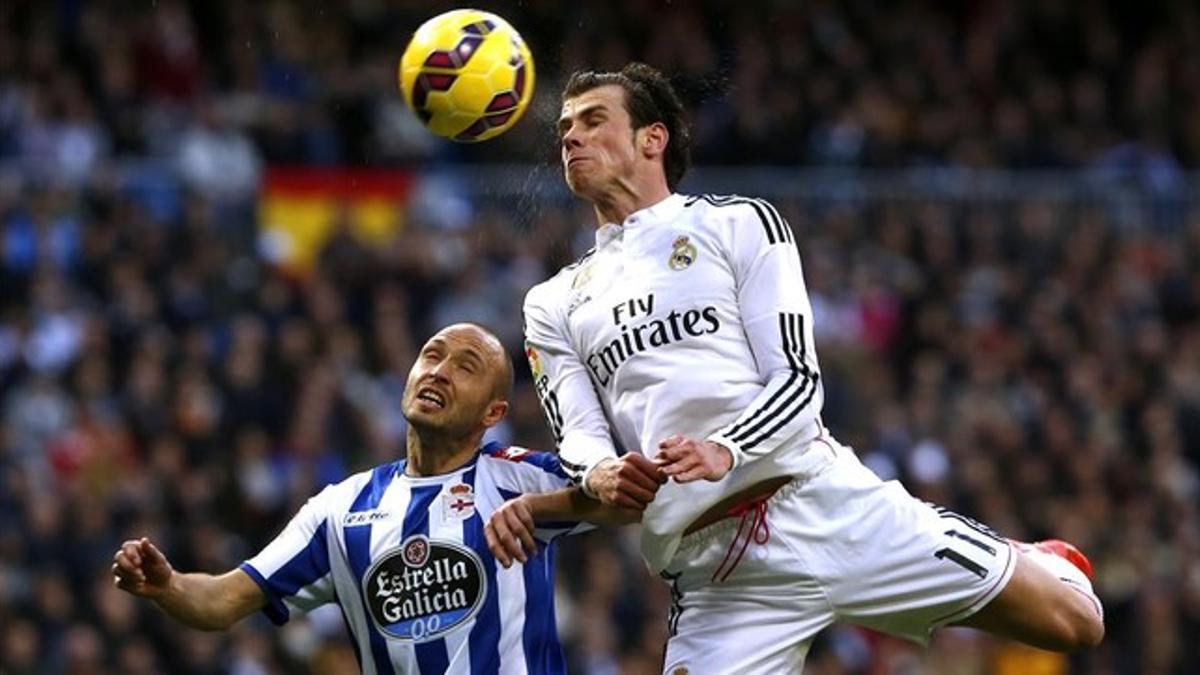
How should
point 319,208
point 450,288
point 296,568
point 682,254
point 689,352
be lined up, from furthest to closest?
point 319,208 < point 450,288 < point 296,568 < point 682,254 < point 689,352

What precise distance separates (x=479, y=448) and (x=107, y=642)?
21.5 feet

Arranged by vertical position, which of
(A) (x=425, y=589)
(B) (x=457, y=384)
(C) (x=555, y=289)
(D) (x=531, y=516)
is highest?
(C) (x=555, y=289)

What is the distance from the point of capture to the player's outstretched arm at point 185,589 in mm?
7691

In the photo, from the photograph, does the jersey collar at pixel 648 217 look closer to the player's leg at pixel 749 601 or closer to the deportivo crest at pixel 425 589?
the player's leg at pixel 749 601

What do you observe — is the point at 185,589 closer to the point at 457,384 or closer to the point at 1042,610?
the point at 457,384

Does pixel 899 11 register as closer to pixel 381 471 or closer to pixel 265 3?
pixel 265 3

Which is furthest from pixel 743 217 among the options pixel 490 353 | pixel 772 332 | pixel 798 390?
pixel 490 353

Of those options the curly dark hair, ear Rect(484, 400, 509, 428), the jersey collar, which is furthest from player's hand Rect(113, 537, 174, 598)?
the curly dark hair

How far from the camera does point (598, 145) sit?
805cm

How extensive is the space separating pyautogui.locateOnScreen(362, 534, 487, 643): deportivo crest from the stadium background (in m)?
5.26

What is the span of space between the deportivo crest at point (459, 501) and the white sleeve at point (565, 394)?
0.36m

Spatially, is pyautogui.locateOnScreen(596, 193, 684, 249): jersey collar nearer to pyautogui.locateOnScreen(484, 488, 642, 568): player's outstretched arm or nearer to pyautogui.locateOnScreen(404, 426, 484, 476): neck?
pyautogui.locateOnScreen(404, 426, 484, 476): neck

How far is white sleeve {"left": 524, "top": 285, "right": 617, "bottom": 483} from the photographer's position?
773 centimetres

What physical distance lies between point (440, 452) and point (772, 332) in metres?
1.28
